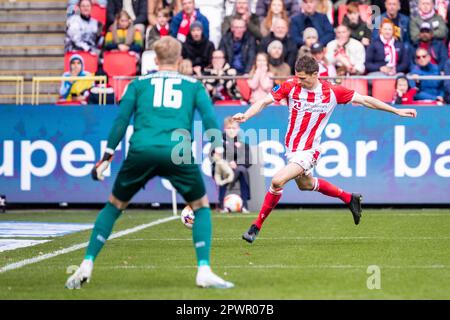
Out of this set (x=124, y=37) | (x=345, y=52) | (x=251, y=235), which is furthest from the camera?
(x=124, y=37)

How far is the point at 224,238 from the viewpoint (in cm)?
1392

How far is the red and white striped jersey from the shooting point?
1341 centimetres

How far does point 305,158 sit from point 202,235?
15.2ft

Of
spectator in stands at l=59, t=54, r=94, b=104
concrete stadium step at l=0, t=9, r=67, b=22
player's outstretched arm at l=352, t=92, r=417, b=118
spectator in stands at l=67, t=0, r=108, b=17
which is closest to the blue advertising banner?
spectator in stands at l=59, t=54, r=94, b=104

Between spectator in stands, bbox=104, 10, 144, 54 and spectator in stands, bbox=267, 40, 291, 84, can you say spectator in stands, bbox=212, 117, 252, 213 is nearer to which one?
spectator in stands, bbox=267, 40, 291, 84

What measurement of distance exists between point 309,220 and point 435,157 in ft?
12.2

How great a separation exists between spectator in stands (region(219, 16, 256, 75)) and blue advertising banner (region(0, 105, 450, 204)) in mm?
1491

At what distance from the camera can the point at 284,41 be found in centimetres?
2092

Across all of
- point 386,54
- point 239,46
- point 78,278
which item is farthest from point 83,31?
point 78,278

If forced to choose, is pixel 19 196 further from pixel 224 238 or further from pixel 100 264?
pixel 100 264

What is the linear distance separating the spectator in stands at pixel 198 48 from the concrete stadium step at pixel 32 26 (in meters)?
4.06

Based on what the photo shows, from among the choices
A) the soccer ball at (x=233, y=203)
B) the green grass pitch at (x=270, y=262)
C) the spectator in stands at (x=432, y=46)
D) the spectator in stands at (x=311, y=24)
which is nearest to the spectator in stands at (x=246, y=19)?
the spectator in stands at (x=311, y=24)

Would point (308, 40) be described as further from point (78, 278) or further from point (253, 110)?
point (78, 278)
